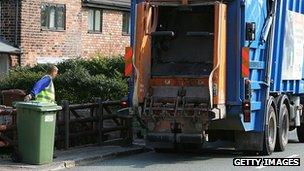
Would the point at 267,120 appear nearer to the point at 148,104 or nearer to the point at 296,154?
the point at 296,154

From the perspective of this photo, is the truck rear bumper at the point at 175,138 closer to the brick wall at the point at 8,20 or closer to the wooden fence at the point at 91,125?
the wooden fence at the point at 91,125

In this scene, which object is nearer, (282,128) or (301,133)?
(282,128)

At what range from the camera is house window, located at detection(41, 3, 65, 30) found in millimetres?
23641

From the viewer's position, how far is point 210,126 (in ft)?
40.7

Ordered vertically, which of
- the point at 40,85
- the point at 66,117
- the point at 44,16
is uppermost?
the point at 44,16

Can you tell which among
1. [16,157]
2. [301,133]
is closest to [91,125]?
[16,157]

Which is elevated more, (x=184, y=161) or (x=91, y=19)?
(x=91, y=19)

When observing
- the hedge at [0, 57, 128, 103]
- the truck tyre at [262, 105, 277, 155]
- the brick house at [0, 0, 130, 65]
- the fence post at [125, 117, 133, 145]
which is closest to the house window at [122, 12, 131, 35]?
the brick house at [0, 0, 130, 65]

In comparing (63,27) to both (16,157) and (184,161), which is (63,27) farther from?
(16,157)

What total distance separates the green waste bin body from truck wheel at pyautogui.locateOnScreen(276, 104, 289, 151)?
189 inches

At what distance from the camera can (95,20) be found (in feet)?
86.6

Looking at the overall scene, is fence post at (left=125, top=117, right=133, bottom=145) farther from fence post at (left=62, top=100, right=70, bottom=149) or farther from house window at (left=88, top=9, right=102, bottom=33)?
house window at (left=88, top=9, right=102, bottom=33)

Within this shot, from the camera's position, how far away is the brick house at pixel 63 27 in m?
22.7

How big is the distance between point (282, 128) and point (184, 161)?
8.40 feet
